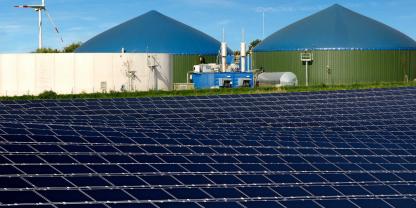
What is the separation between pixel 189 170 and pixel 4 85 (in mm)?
41050

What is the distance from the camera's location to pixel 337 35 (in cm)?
6888

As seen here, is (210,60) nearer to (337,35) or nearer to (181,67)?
(181,67)

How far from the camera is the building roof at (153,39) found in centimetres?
7000

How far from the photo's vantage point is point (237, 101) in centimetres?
3675

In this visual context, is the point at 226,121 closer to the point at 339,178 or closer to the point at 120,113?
the point at 120,113

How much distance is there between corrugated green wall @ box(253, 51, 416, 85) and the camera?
6706cm

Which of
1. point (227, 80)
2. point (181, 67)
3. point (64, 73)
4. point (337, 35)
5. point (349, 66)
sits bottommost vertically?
point (227, 80)

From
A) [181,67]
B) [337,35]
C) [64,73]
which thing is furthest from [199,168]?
[337,35]

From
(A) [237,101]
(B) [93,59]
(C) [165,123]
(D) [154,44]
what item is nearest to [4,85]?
(B) [93,59]

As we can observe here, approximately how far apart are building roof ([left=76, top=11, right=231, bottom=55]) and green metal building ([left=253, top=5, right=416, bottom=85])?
6842 mm

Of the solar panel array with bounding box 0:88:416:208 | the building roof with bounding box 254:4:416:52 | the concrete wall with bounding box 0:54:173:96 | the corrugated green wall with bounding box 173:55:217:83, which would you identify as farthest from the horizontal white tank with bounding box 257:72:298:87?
the solar panel array with bounding box 0:88:416:208

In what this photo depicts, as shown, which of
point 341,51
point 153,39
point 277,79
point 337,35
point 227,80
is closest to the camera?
point 227,80

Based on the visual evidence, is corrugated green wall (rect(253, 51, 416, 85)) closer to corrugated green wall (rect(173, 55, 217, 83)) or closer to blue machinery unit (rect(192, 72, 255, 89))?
blue machinery unit (rect(192, 72, 255, 89))

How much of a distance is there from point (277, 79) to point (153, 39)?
15308mm
